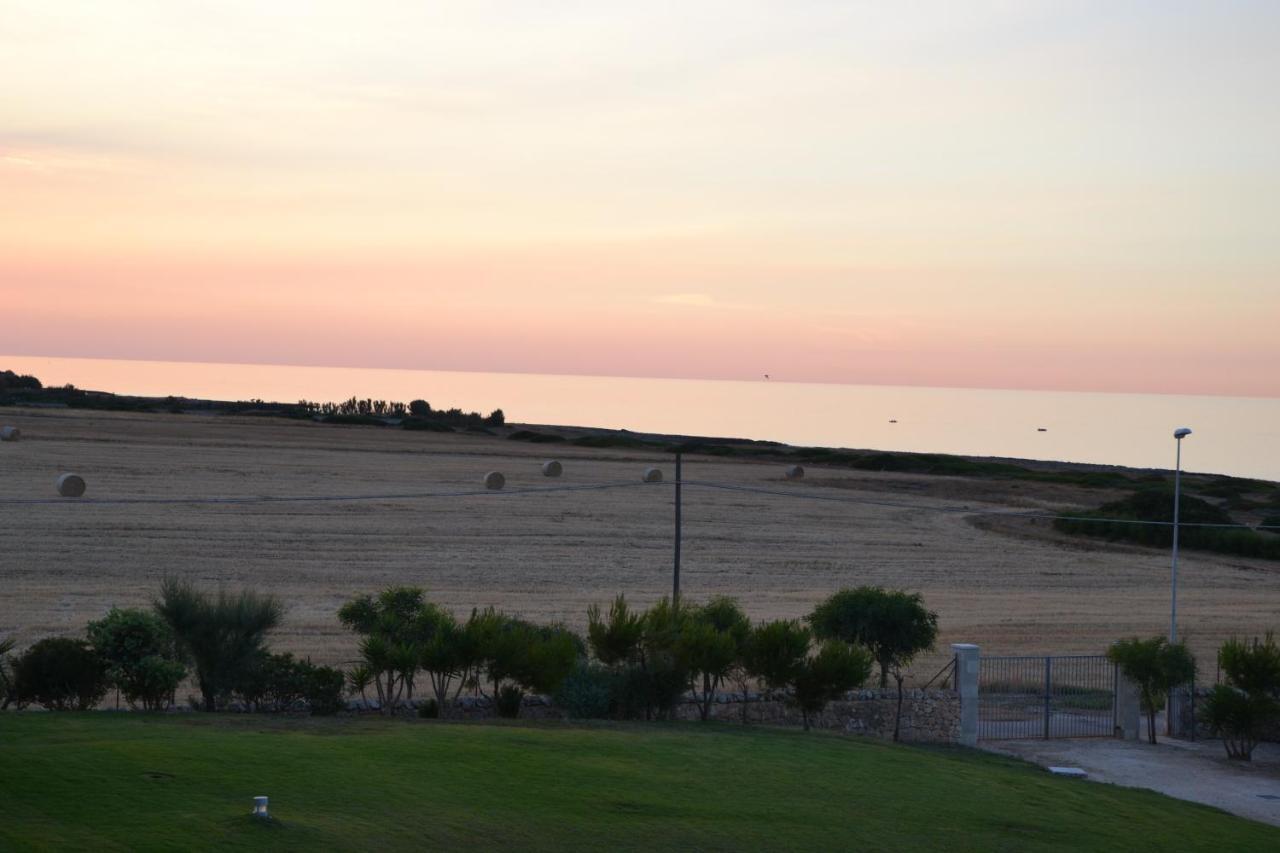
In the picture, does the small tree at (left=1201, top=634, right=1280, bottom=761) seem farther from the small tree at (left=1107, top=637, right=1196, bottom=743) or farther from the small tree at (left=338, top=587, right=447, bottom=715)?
the small tree at (left=338, top=587, right=447, bottom=715)

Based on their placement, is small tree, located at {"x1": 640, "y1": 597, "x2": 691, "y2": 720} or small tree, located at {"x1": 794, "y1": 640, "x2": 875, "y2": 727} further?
small tree, located at {"x1": 794, "y1": 640, "x2": 875, "y2": 727}

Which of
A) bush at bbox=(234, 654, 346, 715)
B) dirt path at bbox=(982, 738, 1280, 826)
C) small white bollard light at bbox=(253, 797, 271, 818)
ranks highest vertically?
small white bollard light at bbox=(253, 797, 271, 818)

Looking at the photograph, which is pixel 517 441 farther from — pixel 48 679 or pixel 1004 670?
pixel 48 679

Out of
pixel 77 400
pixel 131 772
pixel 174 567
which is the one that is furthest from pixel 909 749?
pixel 77 400

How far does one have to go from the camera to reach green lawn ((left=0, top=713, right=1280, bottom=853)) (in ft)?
34.0

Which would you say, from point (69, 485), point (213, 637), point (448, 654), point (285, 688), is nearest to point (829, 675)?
point (448, 654)

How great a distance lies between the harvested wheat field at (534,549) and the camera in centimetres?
3094

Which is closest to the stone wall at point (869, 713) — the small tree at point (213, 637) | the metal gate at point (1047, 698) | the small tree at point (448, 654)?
the metal gate at point (1047, 698)

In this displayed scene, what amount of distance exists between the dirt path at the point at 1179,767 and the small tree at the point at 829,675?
355cm

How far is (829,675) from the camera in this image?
2020cm

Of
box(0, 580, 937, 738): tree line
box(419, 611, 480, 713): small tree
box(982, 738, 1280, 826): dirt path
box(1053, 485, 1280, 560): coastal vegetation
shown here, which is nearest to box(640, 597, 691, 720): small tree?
box(0, 580, 937, 738): tree line

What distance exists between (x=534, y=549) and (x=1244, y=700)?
74.9ft

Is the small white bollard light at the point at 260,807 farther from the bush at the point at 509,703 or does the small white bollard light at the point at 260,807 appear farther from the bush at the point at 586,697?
the bush at the point at 586,697

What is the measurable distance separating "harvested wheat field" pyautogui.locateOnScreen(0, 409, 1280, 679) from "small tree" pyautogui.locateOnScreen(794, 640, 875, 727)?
6.95m
